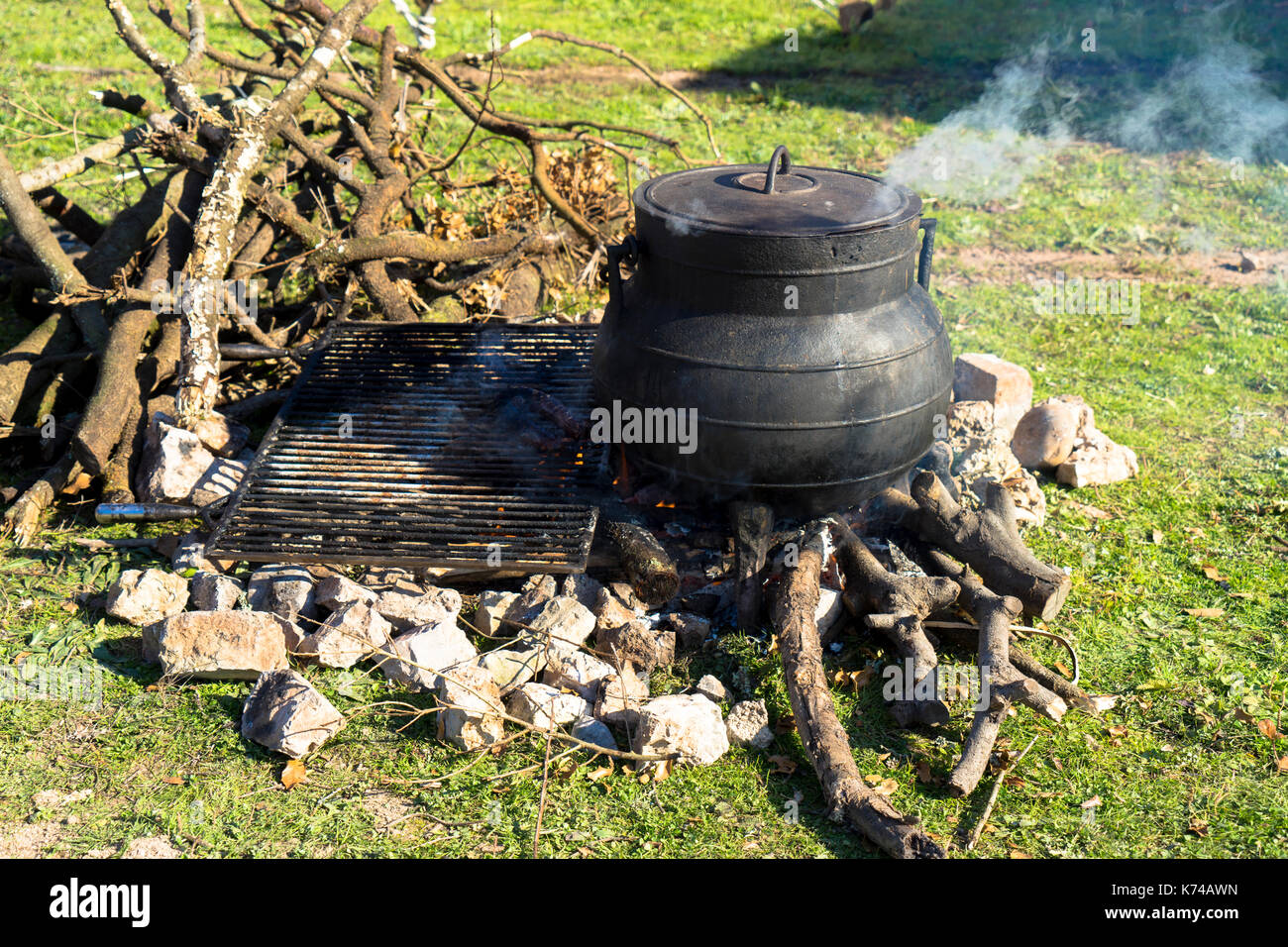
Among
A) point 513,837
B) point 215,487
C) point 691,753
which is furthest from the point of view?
point 215,487

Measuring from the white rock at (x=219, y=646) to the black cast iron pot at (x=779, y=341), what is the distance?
5.69 ft

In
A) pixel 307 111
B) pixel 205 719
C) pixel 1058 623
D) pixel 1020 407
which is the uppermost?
pixel 307 111

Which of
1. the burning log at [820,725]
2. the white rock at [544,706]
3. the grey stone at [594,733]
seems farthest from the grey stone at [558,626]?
the burning log at [820,725]

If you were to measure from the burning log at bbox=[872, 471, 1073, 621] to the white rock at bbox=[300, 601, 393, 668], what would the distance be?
2341 millimetres

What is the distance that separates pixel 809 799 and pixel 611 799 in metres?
0.70

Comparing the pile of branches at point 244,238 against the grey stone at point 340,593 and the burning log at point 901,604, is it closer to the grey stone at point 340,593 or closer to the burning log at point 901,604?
the grey stone at point 340,593

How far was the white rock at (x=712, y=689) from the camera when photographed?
409 centimetres

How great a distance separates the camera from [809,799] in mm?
3707

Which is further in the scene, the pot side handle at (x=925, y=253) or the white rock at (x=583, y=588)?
the pot side handle at (x=925, y=253)

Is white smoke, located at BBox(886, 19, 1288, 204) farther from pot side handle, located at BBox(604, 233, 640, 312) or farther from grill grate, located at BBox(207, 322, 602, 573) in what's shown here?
pot side handle, located at BBox(604, 233, 640, 312)

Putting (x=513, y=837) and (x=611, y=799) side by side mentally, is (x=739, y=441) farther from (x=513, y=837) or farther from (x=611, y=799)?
(x=513, y=837)

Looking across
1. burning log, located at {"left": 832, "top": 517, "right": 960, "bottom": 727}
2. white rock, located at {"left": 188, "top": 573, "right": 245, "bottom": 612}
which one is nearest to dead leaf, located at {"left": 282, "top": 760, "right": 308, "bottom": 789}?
white rock, located at {"left": 188, "top": 573, "right": 245, "bottom": 612}

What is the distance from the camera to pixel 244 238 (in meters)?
6.52

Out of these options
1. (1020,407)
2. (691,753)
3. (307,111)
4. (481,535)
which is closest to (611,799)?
(691,753)
